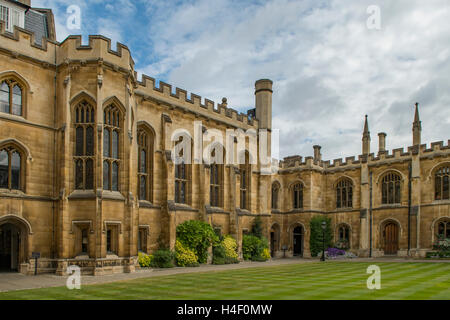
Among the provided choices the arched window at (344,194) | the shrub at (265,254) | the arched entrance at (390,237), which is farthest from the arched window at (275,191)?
the arched entrance at (390,237)

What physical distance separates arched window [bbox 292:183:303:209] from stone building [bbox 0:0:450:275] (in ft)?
0.43

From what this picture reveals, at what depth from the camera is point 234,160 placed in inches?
1183

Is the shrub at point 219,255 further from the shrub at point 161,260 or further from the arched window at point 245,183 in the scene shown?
the arched window at point 245,183

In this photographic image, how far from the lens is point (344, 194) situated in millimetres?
36750

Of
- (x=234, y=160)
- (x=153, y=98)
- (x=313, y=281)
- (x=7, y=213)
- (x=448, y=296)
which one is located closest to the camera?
(x=448, y=296)

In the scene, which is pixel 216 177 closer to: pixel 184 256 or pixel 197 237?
pixel 197 237

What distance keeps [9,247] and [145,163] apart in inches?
327

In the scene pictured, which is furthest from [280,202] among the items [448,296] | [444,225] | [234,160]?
[448,296]

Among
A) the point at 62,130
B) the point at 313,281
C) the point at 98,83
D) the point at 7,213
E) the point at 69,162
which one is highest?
the point at 98,83

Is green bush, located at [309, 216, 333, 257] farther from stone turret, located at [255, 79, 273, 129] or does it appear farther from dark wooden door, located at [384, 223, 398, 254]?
stone turret, located at [255, 79, 273, 129]

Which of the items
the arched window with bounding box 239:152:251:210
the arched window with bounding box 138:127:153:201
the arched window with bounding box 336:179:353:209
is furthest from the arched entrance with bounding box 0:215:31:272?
the arched window with bounding box 336:179:353:209

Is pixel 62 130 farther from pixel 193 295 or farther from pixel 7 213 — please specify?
pixel 193 295

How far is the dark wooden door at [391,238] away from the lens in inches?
1312

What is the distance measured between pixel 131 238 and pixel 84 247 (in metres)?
2.13
